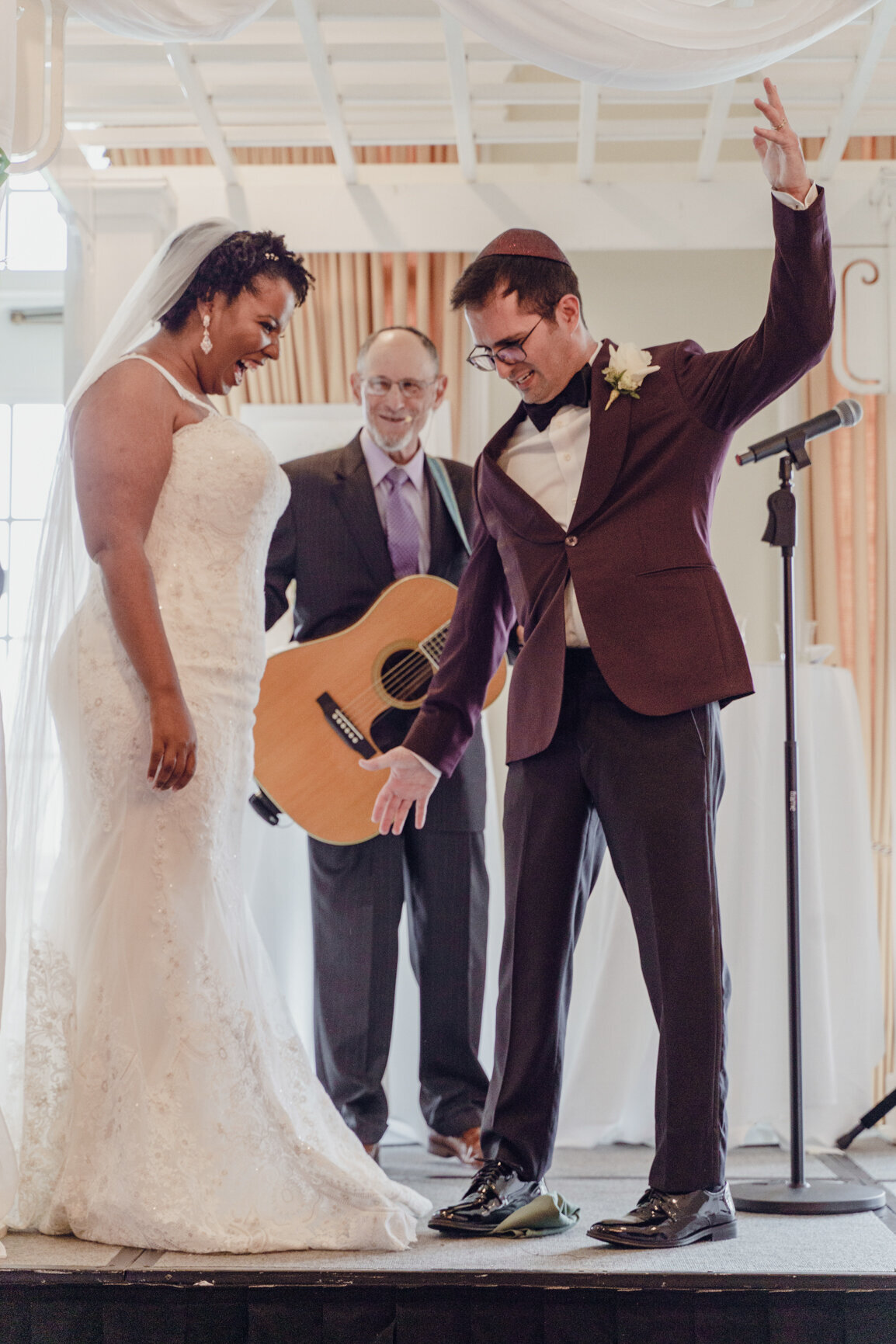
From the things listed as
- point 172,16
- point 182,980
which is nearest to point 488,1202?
point 182,980

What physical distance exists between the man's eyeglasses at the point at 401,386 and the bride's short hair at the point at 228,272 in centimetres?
72

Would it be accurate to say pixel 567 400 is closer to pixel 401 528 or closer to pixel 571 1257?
pixel 401 528

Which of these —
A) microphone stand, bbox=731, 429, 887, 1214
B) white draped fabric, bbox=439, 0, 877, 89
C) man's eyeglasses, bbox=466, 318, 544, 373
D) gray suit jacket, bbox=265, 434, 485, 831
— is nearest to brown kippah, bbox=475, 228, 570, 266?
man's eyeglasses, bbox=466, 318, 544, 373

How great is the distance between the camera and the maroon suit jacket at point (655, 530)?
2176mm

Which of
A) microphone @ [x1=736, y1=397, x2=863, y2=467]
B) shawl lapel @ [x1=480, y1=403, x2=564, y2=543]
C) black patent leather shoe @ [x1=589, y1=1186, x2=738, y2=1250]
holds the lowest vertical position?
black patent leather shoe @ [x1=589, y1=1186, x2=738, y2=1250]

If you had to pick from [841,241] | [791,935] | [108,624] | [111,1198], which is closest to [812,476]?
[841,241]

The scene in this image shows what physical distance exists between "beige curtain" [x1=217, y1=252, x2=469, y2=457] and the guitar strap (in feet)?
4.21

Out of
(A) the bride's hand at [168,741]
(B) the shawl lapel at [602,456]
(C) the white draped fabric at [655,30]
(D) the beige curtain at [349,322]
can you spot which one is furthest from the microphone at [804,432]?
(D) the beige curtain at [349,322]

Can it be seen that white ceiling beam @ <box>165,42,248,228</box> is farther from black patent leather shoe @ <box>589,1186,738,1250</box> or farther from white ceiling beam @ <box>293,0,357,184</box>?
black patent leather shoe @ <box>589,1186,738,1250</box>

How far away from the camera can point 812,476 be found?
14.6 feet

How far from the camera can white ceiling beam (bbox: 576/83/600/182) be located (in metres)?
3.62

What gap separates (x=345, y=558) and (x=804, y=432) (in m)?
1.08

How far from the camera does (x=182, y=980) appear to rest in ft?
7.32

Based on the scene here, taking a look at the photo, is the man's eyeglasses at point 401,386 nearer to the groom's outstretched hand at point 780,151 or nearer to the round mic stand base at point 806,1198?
the groom's outstretched hand at point 780,151
